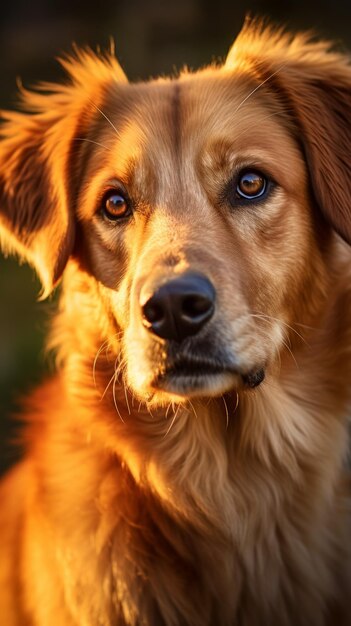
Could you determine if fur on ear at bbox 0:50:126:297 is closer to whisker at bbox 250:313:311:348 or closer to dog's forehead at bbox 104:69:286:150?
dog's forehead at bbox 104:69:286:150

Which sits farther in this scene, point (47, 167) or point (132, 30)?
point (132, 30)

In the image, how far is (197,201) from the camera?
3.26 metres

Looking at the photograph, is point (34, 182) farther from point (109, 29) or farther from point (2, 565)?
point (109, 29)

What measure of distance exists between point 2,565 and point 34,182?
5.66ft

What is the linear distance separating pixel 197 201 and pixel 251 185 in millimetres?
213

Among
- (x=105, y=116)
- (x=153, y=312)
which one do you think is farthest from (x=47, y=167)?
(x=153, y=312)

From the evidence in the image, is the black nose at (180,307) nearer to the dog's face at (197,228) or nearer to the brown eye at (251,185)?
the dog's face at (197,228)

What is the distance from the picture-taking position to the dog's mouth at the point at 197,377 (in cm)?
297

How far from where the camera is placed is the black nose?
2787mm

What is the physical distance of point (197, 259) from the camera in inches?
116

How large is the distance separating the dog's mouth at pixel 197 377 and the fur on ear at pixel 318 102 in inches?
29.1

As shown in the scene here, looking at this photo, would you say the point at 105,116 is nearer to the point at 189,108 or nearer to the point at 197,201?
the point at 189,108

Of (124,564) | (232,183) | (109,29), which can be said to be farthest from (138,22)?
(124,564)

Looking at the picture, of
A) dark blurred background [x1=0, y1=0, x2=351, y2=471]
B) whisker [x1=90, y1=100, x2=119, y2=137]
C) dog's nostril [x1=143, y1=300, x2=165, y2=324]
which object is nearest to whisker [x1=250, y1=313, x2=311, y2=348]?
dog's nostril [x1=143, y1=300, x2=165, y2=324]
